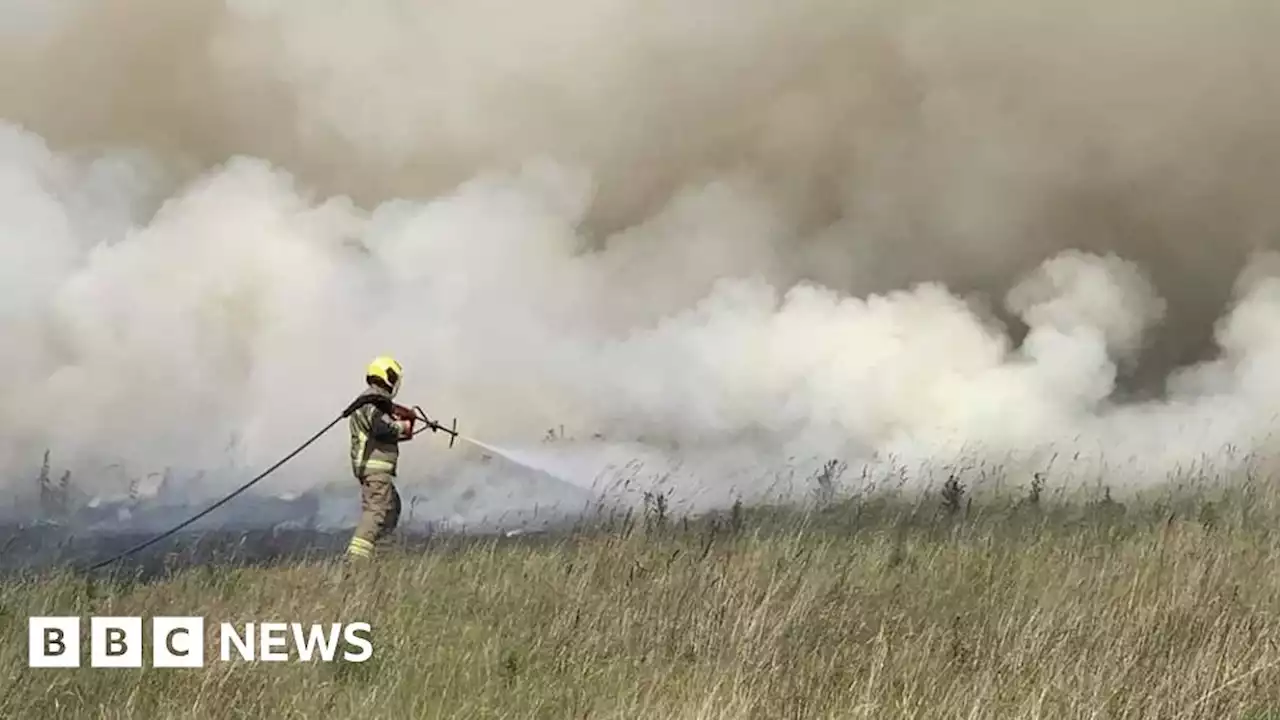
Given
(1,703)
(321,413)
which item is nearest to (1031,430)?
(321,413)

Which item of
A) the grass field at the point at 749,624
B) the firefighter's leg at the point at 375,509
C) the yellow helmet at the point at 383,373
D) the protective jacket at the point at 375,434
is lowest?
the grass field at the point at 749,624

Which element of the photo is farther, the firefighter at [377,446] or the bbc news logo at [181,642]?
the firefighter at [377,446]

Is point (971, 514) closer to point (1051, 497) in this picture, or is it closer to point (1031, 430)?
point (1051, 497)

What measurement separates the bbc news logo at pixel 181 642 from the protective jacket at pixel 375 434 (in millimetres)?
2080

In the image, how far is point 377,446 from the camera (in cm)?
676

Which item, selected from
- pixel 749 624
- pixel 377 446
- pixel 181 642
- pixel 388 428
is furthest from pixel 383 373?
pixel 749 624

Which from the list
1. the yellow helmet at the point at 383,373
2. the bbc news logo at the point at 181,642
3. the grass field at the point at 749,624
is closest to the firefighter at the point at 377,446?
the yellow helmet at the point at 383,373

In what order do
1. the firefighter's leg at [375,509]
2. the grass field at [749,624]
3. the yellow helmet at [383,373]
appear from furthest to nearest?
the yellow helmet at [383,373] < the firefighter's leg at [375,509] < the grass field at [749,624]

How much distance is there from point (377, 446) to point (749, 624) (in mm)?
3087

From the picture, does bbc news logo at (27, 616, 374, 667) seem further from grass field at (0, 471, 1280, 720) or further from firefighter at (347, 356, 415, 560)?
firefighter at (347, 356, 415, 560)

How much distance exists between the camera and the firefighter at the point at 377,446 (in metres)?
6.64

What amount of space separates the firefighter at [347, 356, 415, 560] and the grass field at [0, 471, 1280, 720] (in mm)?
297

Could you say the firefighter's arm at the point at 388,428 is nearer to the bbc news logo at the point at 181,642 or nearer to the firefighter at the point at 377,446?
the firefighter at the point at 377,446

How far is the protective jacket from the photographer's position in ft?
21.8
